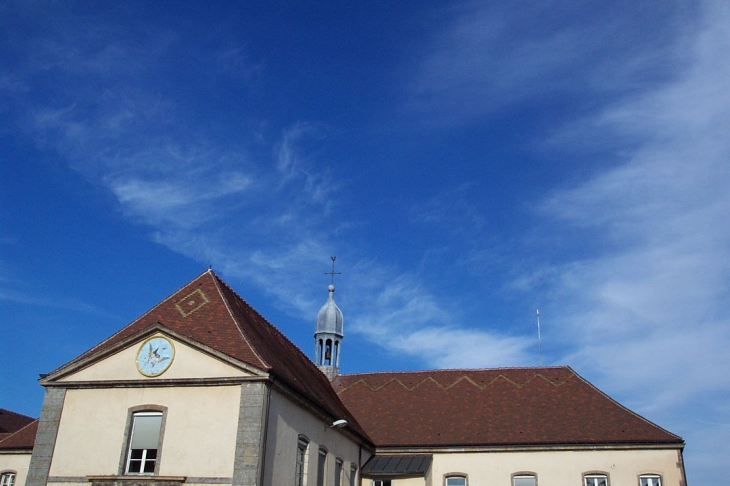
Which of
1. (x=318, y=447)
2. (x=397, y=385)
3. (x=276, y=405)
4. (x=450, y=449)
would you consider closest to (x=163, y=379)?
(x=276, y=405)

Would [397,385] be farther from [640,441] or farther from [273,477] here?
[273,477]

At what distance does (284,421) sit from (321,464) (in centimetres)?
373

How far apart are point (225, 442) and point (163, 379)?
2660 mm

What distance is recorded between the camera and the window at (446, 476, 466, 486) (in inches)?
1048

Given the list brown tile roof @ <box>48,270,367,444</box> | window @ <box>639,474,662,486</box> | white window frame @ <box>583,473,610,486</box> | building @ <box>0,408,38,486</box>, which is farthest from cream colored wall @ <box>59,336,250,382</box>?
window @ <box>639,474,662,486</box>

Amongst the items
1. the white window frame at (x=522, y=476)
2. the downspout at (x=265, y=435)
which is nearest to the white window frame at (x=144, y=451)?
the downspout at (x=265, y=435)

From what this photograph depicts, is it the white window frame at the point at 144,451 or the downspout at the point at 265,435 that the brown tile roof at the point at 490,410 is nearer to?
the downspout at the point at 265,435

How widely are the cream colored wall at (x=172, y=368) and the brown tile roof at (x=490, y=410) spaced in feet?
36.6

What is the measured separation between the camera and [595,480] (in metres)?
25.8

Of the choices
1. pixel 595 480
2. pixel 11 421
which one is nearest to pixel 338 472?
pixel 595 480

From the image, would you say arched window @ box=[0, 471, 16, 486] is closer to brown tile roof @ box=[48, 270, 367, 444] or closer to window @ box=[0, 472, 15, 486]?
window @ box=[0, 472, 15, 486]

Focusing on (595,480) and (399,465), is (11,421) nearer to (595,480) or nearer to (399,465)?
(399,465)

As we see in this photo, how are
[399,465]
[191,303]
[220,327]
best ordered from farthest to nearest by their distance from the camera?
[399,465] < [191,303] < [220,327]

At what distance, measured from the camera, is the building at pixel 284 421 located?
60.5 feet
